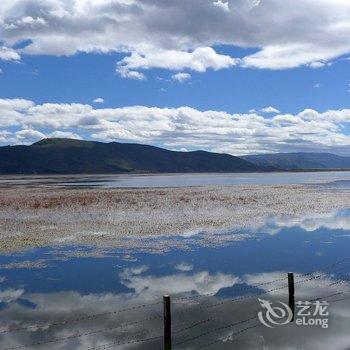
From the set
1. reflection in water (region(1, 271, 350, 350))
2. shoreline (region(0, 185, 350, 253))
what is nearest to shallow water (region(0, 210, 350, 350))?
reflection in water (region(1, 271, 350, 350))

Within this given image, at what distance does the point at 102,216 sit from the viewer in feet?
168

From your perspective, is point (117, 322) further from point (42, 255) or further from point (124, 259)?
point (42, 255)

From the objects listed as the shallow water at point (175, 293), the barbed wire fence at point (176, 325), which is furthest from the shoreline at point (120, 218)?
the barbed wire fence at point (176, 325)

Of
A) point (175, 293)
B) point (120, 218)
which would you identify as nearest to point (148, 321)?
point (175, 293)

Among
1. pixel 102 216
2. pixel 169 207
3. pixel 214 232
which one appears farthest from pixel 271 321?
pixel 169 207

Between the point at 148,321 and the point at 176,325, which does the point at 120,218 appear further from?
the point at 176,325

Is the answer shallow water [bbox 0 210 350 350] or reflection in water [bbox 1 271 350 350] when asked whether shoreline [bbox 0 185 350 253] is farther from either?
reflection in water [bbox 1 271 350 350]

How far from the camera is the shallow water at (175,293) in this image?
645 inches

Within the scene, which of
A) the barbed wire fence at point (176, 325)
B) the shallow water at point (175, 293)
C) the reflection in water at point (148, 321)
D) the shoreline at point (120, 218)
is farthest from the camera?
the shoreline at point (120, 218)

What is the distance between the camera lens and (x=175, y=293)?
21.6 metres

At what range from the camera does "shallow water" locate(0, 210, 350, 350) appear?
16.4 metres

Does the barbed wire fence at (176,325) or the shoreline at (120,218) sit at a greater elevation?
the shoreline at (120,218)

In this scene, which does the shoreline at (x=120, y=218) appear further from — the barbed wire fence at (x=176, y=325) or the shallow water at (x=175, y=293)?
the barbed wire fence at (x=176, y=325)

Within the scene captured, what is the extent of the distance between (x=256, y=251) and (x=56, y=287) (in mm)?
13966
